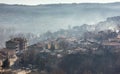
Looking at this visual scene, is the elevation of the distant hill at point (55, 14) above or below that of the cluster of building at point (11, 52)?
above

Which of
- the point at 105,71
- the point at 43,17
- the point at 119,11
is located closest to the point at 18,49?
the point at 105,71

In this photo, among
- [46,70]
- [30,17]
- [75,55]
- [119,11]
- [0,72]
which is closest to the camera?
[0,72]

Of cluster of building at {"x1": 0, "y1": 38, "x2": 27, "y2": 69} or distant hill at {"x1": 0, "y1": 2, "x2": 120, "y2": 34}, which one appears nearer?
cluster of building at {"x1": 0, "y1": 38, "x2": 27, "y2": 69}

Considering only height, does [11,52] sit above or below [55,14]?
below

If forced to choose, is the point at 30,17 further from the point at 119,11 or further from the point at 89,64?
the point at 89,64

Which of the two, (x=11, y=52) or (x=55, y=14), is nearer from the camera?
(x=11, y=52)

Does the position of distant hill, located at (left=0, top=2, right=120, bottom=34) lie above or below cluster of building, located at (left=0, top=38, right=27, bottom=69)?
above

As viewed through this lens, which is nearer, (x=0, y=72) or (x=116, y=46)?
(x=0, y=72)

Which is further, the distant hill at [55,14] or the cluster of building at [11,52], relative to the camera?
the distant hill at [55,14]
